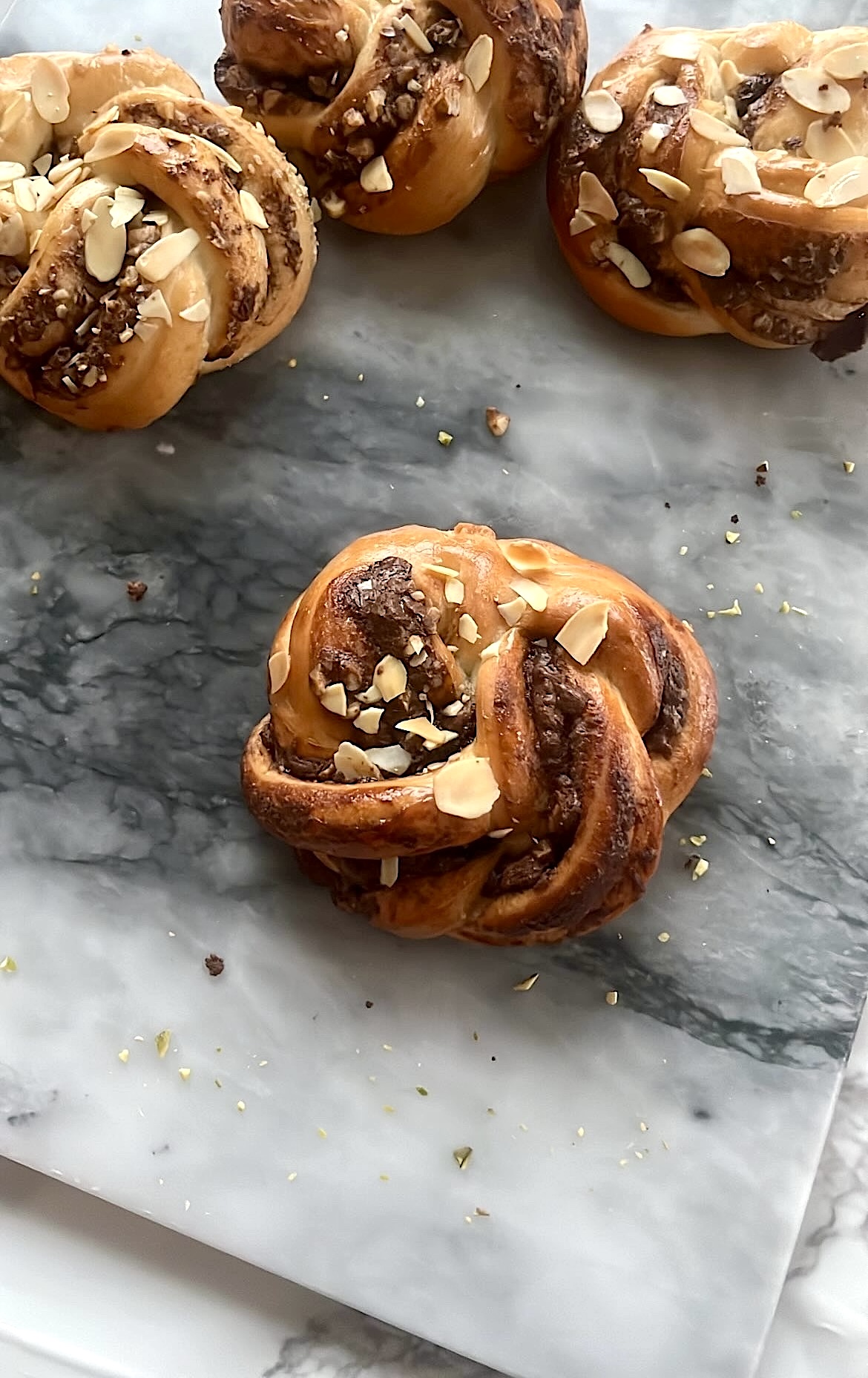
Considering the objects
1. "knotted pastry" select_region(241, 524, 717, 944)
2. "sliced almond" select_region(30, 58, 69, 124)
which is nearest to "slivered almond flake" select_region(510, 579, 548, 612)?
"knotted pastry" select_region(241, 524, 717, 944)

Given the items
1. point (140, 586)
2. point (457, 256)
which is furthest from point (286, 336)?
point (140, 586)

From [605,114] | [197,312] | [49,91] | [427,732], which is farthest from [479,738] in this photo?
[49,91]

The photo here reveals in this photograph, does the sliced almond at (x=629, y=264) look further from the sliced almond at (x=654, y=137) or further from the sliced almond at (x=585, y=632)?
the sliced almond at (x=585, y=632)

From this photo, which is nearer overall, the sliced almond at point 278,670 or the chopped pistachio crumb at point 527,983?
the sliced almond at point 278,670

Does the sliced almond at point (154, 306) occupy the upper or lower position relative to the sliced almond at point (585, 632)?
upper

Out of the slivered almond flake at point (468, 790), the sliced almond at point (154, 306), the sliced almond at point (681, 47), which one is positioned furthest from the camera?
the sliced almond at point (681, 47)

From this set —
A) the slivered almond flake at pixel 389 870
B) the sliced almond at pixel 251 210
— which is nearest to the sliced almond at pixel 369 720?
the slivered almond flake at pixel 389 870

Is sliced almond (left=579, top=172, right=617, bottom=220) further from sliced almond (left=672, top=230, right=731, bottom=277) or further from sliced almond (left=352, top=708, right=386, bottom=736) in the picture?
sliced almond (left=352, top=708, right=386, bottom=736)
